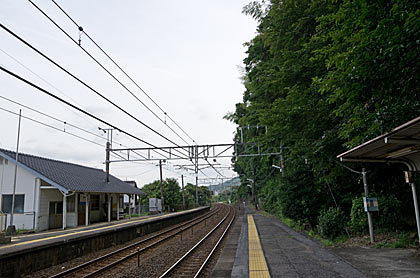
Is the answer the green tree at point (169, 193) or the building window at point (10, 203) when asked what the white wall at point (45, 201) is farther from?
the green tree at point (169, 193)

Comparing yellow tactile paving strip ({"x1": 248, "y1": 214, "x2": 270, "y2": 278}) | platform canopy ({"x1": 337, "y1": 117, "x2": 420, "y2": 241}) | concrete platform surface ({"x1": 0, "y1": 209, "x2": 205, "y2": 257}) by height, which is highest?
platform canopy ({"x1": 337, "y1": 117, "x2": 420, "y2": 241})

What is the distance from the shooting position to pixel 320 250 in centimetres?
968

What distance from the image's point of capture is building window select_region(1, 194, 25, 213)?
19.7 metres

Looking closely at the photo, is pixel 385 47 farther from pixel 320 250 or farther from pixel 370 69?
pixel 320 250

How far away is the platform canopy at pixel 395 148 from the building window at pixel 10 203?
19.6m

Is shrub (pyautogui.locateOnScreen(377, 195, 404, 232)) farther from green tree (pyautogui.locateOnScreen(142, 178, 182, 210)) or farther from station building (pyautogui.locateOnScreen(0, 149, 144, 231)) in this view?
green tree (pyautogui.locateOnScreen(142, 178, 182, 210))

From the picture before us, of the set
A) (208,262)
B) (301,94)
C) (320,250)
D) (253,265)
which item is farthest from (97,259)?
(301,94)

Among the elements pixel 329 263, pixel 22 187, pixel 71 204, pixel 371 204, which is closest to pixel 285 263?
pixel 329 263

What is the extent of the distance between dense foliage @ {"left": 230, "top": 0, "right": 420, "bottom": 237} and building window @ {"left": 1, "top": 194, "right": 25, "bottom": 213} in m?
15.9

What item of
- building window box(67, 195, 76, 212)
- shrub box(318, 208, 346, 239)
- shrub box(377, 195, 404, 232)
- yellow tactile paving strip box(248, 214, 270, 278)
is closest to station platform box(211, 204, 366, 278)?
yellow tactile paving strip box(248, 214, 270, 278)

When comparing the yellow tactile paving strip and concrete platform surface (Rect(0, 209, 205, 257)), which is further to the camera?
concrete platform surface (Rect(0, 209, 205, 257))

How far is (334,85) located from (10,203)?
20.8m

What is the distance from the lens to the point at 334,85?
7.71 m

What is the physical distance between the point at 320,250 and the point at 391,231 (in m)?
2.73
